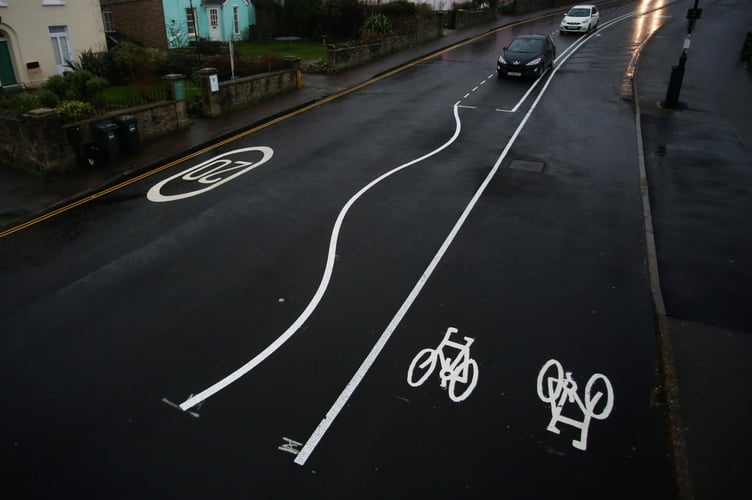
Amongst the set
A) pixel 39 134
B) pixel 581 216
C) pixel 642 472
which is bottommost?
pixel 642 472

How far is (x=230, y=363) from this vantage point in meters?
6.97

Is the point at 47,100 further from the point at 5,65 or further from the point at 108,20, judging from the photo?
the point at 108,20

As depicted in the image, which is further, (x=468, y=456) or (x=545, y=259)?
(x=545, y=259)

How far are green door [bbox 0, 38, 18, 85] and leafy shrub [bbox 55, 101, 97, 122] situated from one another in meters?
12.5

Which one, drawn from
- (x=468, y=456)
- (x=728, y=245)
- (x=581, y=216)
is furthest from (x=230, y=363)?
(x=728, y=245)

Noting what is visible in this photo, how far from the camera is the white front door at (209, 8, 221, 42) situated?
3716 centimetres

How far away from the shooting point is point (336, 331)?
25.0 feet

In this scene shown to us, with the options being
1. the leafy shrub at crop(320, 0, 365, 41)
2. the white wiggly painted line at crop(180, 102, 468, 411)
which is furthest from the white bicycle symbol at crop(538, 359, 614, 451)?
the leafy shrub at crop(320, 0, 365, 41)

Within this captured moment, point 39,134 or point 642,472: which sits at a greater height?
point 39,134

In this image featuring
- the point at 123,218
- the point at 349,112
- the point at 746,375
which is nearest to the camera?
the point at 746,375

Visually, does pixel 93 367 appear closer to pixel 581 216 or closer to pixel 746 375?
pixel 746 375

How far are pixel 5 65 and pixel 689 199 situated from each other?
93.2 ft

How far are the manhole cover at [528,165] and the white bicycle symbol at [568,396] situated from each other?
7986 mm

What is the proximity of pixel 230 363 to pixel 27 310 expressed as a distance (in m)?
3.86
